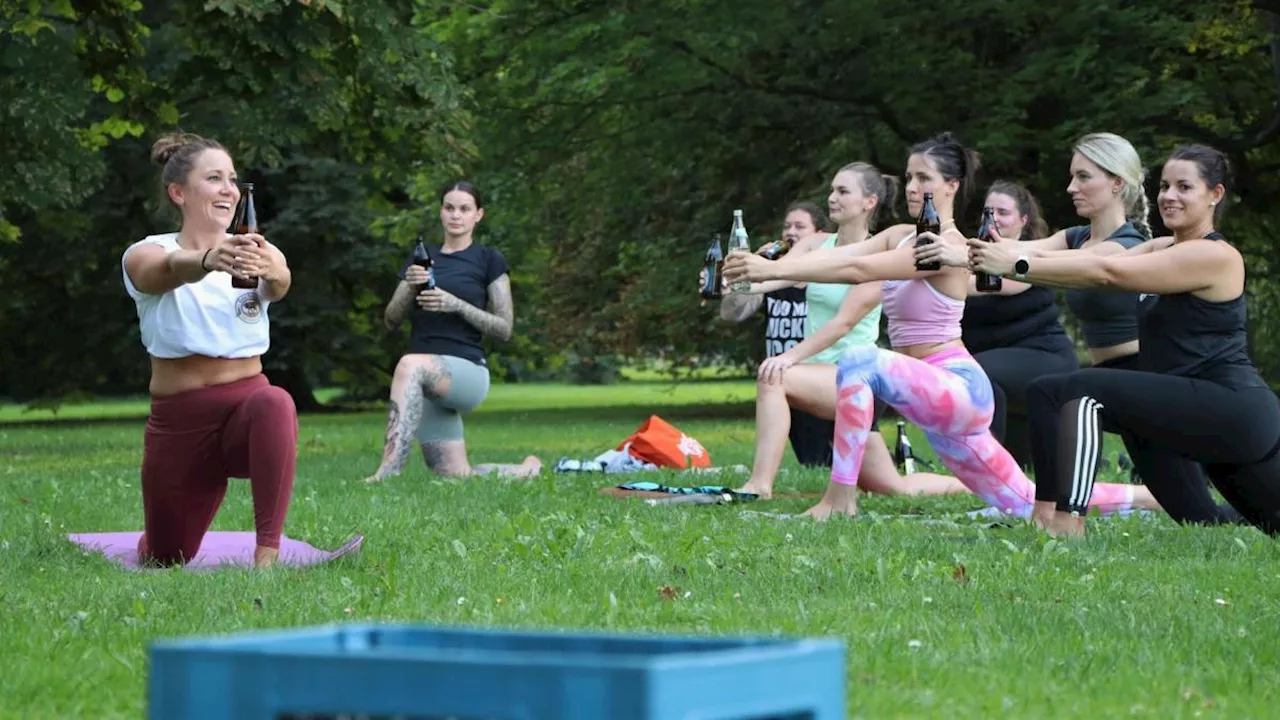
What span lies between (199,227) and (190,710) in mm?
5669

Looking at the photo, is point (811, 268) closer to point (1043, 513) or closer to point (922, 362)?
point (922, 362)

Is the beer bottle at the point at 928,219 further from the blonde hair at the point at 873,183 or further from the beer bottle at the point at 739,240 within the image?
the beer bottle at the point at 739,240

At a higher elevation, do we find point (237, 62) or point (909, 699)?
point (237, 62)

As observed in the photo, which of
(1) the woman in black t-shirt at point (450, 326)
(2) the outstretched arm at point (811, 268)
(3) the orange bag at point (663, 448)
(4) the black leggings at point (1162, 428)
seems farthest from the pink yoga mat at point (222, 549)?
(3) the orange bag at point (663, 448)

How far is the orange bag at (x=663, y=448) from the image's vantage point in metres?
14.6

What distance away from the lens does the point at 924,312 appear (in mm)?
10031

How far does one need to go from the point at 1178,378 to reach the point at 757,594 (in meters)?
2.75

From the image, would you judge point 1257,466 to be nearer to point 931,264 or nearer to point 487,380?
point 931,264

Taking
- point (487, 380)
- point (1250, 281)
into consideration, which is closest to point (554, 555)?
point (487, 380)

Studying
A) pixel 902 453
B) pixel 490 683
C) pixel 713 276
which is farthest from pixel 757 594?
pixel 902 453

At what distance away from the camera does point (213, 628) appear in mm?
5992

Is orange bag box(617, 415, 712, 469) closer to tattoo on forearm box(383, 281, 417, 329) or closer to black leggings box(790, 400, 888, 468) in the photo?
black leggings box(790, 400, 888, 468)

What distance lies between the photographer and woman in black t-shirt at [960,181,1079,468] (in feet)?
37.9

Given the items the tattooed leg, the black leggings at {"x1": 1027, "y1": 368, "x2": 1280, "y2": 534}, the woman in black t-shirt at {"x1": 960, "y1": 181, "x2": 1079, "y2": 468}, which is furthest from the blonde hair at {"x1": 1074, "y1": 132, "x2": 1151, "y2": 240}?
the tattooed leg
